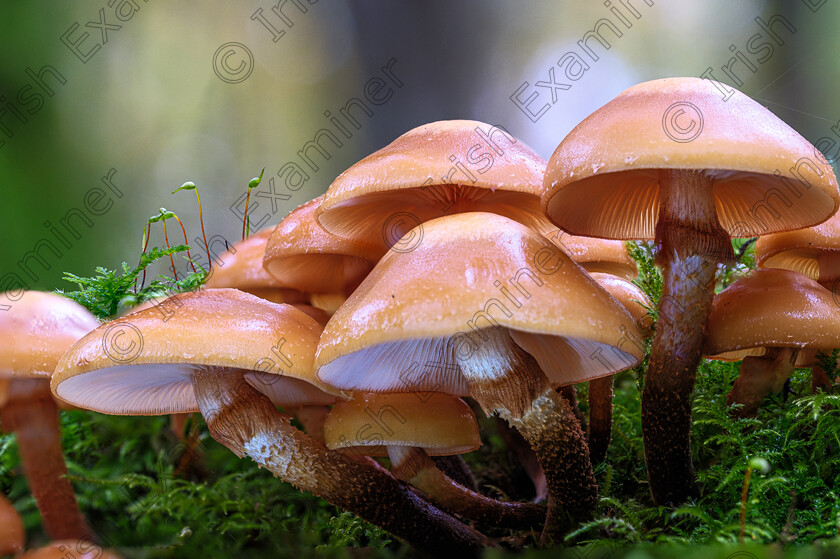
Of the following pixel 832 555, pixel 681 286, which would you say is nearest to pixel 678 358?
pixel 681 286

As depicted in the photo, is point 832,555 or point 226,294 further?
point 226,294

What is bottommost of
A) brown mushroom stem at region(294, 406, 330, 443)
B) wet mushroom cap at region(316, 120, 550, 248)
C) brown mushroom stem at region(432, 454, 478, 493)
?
brown mushroom stem at region(432, 454, 478, 493)

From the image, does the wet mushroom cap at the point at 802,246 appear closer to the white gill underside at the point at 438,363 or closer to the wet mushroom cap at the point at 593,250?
the wet mushroom cap at the point at 593,250

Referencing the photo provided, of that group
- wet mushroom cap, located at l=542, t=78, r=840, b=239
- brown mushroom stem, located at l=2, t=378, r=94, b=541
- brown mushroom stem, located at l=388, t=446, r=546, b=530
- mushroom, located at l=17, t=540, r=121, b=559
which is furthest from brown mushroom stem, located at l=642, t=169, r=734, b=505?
brown mushroom stem, located at l=2, t=378, r=94, b=541

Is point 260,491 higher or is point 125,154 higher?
point 125,154

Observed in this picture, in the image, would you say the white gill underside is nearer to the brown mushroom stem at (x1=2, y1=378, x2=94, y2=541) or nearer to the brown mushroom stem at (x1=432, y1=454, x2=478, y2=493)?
the brown mushroom stem at (x1=432, y1=454, x2=478, y2=493)

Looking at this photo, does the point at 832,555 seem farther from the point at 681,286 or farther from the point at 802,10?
the point at 802,10

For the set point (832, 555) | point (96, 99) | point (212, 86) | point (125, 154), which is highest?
point (212, 86)

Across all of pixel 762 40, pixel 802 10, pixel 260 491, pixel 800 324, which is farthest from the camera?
pixel 762 40
